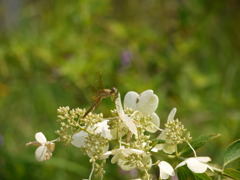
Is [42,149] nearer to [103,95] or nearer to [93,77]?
[103,95]

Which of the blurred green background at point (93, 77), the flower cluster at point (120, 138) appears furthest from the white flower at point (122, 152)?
the blurred green background at point (93, 77)

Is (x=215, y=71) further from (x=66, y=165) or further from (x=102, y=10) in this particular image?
(x=66, y=165)

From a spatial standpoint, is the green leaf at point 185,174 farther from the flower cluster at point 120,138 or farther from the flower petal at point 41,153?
the flower petal at point 41,153

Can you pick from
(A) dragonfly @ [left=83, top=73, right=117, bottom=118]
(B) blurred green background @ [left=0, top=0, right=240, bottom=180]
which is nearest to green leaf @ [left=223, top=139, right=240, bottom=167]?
(A) dragonfly @ [left=83, top=73, right=117, bottom=118]

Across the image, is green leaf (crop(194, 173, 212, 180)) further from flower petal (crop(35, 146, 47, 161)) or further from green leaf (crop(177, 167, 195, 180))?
flower petal (crop(35, 146, 47, 161))

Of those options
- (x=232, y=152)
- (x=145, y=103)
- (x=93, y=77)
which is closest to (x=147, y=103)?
(x=145, y=103)

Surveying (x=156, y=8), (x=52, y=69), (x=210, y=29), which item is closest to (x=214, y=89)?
(x=210, y=29)
